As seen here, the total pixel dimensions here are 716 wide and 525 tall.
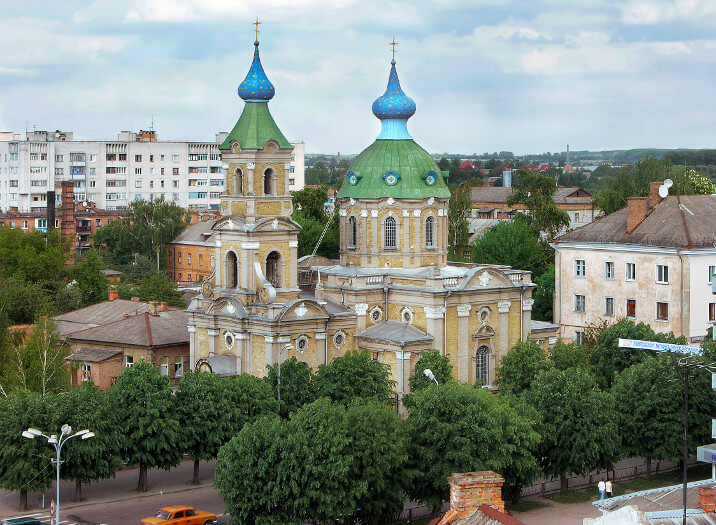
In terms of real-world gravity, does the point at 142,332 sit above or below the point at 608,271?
below

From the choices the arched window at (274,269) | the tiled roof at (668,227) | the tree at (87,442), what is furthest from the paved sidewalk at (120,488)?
the tiled roof at (668,227)

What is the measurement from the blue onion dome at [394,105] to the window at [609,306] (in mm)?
15162

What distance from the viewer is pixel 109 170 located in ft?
410

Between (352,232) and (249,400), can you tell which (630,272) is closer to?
(352,232)

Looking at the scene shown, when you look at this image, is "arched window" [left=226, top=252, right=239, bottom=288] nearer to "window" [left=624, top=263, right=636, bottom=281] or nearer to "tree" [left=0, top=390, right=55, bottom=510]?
"tree" [left=0, top=390, right=55, bottom=510]

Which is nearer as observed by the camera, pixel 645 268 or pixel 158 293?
pixel 645 268

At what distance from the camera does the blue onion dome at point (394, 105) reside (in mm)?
60406

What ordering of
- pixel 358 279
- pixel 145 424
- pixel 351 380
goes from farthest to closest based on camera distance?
pixel 358 279 → pixel 351 380 → pixel 145 424

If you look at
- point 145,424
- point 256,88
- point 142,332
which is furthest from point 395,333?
point 145,424

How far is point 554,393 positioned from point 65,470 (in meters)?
18.0

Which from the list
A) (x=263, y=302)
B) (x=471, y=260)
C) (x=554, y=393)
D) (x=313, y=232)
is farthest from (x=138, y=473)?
(x=471, y=260)

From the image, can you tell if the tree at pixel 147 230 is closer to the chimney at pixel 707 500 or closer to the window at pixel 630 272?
the window at pixel 630 272

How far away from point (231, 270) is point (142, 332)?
7.53m

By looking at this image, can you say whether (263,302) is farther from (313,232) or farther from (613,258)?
(313,232)
